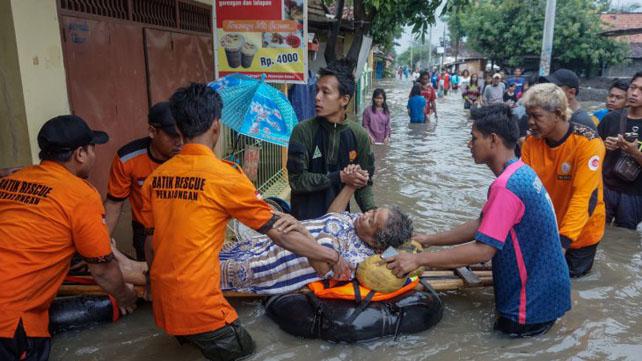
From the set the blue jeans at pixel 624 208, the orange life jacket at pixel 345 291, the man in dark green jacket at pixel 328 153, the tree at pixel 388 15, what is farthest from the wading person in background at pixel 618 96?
the orange life jacket at pixel 345 291

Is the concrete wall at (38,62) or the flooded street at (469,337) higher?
the concrete wall at (38,62)

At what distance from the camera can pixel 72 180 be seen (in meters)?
2.64

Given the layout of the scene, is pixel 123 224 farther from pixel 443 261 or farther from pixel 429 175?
pixel 429 175

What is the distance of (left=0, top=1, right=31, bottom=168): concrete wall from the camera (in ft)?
12.1

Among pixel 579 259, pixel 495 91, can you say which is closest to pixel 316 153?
pixel 579 259

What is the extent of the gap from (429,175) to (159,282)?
24.7ft

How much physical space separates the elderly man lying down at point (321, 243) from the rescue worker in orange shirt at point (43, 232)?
1.12 meters

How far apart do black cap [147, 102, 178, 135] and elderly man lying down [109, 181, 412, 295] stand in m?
0.95

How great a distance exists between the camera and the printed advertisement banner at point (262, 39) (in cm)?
566

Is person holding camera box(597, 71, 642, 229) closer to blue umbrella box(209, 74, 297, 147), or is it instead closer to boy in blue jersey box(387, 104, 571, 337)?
boy in blue jersey box(387, 104, 571, 337)

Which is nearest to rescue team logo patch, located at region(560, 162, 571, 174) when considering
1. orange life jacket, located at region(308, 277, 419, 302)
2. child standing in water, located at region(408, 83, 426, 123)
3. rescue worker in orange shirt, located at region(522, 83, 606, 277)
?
rescue worker in orange shirt, located at region(522, 83, 606, 277)

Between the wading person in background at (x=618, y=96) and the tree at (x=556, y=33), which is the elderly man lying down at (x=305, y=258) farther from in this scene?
the tree at (x=556, y=33)

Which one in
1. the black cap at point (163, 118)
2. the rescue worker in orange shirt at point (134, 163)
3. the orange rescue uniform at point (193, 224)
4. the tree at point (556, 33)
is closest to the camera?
the orange rescue uniform at point (193, 224)

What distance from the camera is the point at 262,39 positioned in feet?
18.9
